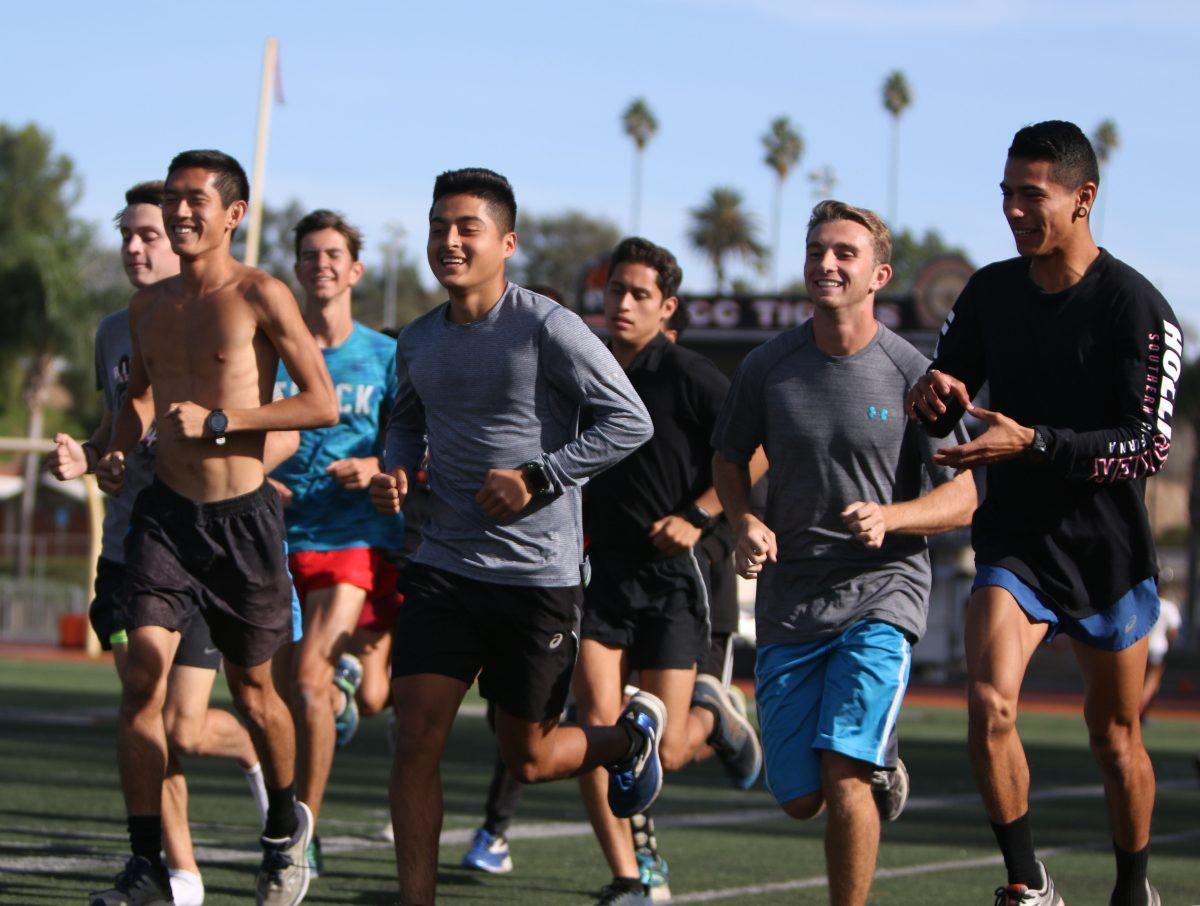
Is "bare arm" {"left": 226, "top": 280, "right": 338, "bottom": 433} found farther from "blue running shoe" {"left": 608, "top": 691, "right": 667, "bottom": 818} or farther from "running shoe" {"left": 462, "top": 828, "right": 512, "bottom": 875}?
"running shoe" {"left": 462, "top": 828, "right": 512, "bottom": 875}

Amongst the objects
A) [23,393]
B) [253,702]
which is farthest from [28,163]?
[253,702]

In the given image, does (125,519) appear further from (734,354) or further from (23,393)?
(23,393)

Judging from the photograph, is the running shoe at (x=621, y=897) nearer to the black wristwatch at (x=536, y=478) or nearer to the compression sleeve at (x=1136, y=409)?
the black wristwatch at (x=536, y=478)

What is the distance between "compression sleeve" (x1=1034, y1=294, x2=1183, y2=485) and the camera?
6.02 m

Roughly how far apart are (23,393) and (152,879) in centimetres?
6096

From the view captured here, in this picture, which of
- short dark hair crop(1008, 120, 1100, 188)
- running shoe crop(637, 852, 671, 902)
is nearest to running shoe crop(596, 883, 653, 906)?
running shoe crop(637, 852, 671, 902)

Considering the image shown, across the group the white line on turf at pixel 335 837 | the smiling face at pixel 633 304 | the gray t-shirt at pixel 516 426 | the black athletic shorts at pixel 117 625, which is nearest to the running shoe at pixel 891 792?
the gray t-shirt at pixel 516 426

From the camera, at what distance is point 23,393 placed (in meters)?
64.6

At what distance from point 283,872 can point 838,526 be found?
242 centimetres

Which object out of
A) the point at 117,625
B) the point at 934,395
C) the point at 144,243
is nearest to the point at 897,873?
the point at 934,395

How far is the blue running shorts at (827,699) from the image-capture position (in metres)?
6.14

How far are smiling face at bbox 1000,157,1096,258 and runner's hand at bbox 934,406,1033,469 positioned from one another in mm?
712

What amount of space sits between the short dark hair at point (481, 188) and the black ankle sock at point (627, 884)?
255 cm

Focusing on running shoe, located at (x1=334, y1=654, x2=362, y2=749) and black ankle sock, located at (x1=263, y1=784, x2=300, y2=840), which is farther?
running shoe, located at (x1=334, y1=654, x2=362, y2=749)
